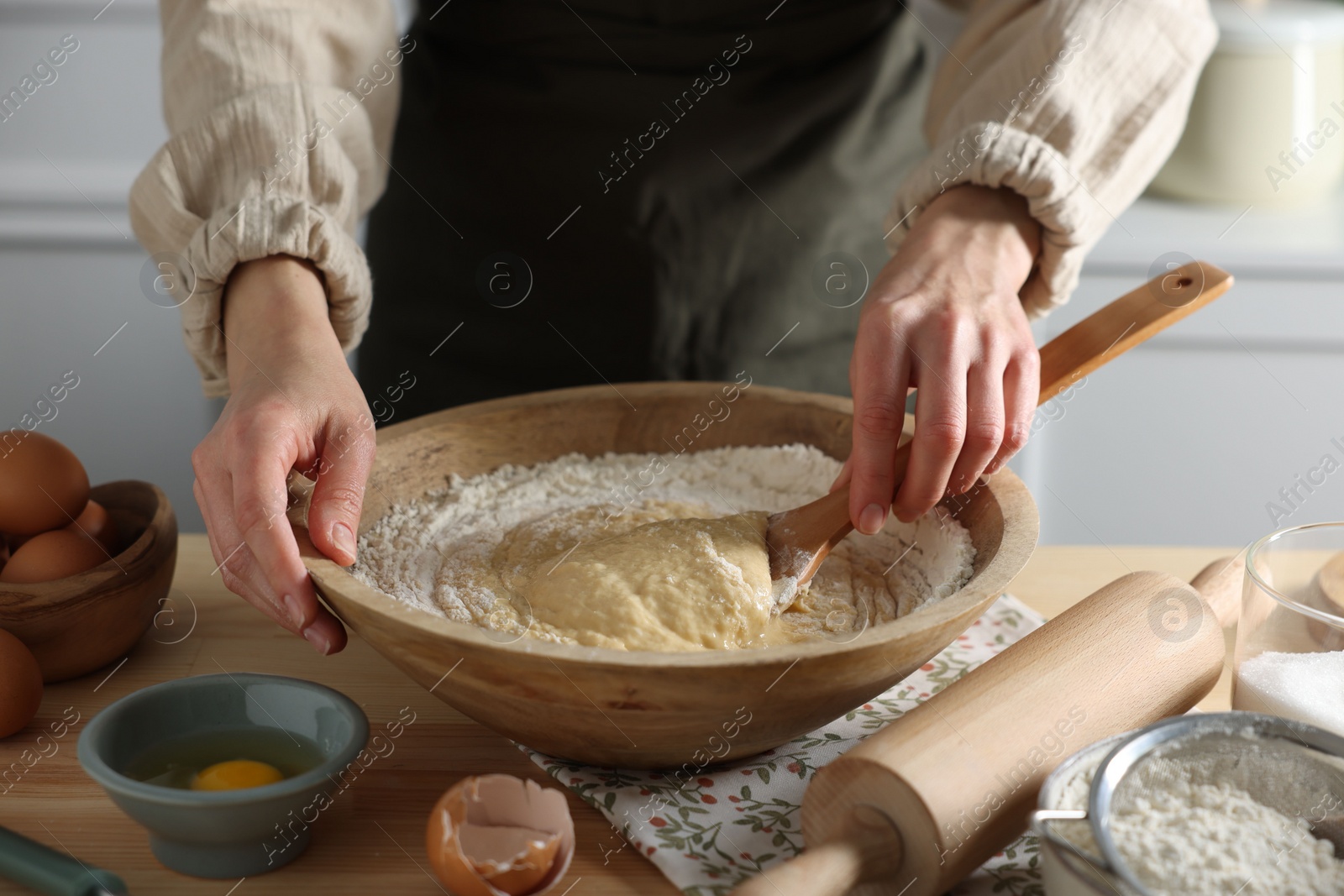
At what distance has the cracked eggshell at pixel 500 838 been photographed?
573 millimetres

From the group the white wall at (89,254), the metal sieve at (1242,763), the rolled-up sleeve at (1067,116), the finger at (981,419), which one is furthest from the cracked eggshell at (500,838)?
the white wall at (89,254)

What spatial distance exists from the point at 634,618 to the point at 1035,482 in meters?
1.72

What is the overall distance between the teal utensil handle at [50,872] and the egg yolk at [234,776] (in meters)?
0.07

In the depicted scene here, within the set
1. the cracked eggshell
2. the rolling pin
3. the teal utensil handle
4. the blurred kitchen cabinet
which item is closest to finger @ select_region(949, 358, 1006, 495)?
the rolling pin

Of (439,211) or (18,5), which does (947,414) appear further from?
(18,5)

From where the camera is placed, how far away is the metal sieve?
1.84ft

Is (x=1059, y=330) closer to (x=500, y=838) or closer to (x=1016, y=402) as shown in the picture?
(x=1016, y=402)

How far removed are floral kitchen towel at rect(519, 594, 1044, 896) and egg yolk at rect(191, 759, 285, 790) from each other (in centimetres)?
18

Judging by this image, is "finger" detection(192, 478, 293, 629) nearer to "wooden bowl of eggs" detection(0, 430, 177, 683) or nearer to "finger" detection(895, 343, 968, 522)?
"wooden bowl of eggs" detection(0, 430, 177, 683)

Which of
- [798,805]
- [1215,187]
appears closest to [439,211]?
[798,805]

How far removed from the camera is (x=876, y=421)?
78 cm

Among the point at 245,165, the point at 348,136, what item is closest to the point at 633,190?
the point at 348,136

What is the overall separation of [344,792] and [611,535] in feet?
0.93

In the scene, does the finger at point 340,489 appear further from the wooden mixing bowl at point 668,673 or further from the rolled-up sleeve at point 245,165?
the rolled-up sleeve at point 245,165
